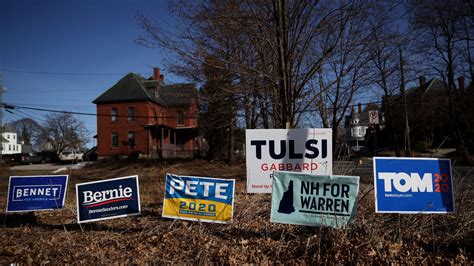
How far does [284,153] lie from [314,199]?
66.0 inches

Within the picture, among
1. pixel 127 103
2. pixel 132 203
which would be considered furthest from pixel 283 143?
pixel 127 103

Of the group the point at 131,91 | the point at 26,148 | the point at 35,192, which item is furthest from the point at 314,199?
the point at 26,148

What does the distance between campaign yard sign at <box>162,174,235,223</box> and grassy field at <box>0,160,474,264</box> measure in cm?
21

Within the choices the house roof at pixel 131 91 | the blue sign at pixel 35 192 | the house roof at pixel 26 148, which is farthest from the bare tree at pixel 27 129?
the blue sign at pixel 35 192

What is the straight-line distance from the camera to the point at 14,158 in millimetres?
43656

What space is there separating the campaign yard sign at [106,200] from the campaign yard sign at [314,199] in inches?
97.9

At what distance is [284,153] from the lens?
19.3 ft

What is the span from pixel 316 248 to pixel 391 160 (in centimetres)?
165

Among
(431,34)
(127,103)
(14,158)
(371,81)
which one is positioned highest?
(431,34)

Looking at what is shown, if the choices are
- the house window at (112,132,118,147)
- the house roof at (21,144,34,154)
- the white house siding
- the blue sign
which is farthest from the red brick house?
the white house siding

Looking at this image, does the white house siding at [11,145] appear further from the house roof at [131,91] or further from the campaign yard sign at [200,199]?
the campaign yard sign at [200,199]

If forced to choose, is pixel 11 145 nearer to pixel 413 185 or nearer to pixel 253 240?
pixel 253 240

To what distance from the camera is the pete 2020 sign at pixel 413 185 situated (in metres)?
4.13

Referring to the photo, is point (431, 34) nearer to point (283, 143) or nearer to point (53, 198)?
point (283, 143)
